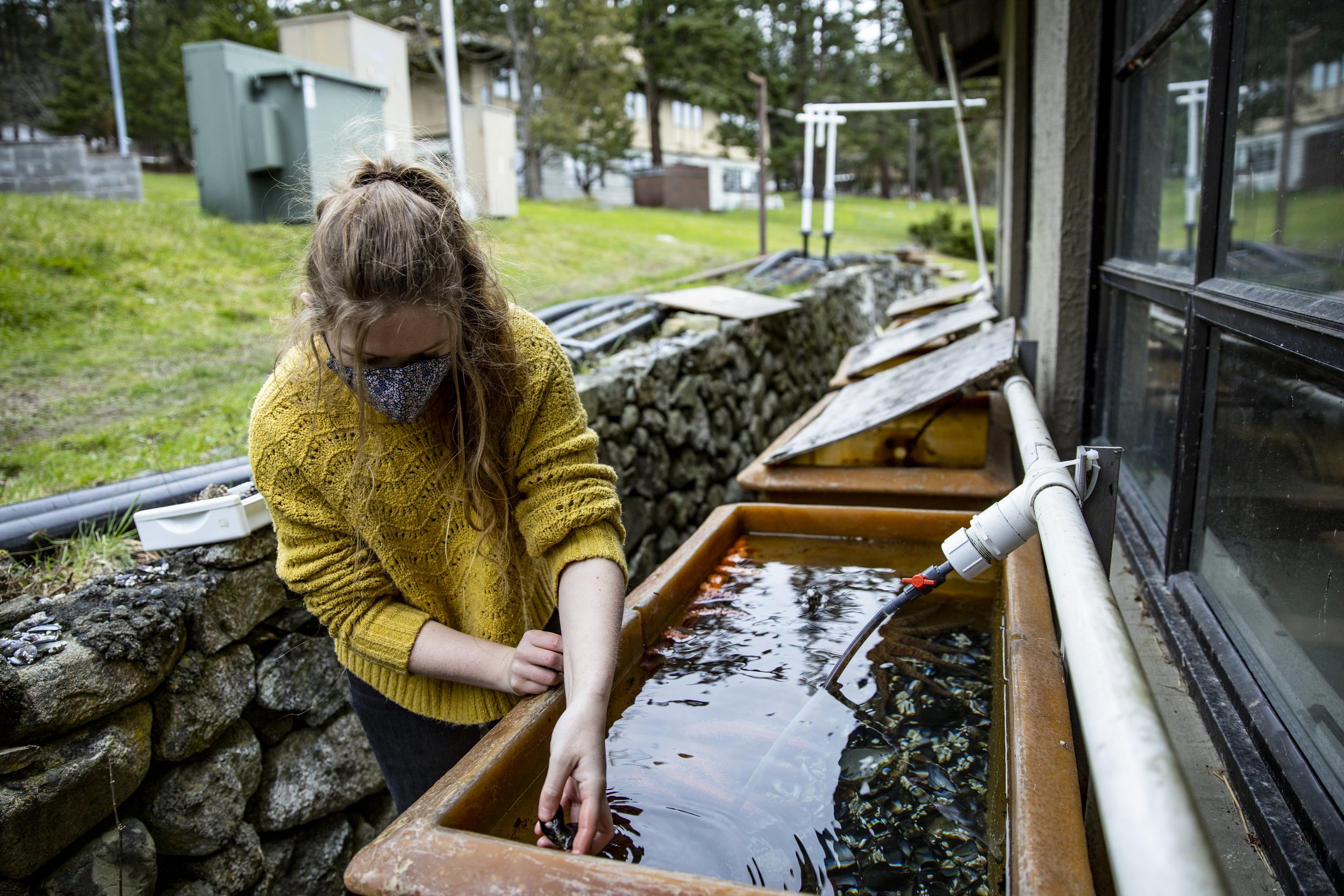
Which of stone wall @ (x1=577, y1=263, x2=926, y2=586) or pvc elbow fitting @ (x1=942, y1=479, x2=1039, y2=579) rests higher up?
pvc elbow fitting @ (x1=942, y1=479, x2=1039, y2=579)

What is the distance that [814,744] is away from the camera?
4.60ft

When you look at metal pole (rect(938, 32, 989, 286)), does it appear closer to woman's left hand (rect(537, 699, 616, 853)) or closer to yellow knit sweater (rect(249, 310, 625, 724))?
yellow knit sweater (rect(249, 310, 625, 724))

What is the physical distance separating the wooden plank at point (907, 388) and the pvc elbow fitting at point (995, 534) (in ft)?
3.21

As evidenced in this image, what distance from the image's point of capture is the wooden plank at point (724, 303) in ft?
20.9

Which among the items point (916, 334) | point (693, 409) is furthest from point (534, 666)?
point (693, 409)

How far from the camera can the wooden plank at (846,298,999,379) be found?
380 centimetres

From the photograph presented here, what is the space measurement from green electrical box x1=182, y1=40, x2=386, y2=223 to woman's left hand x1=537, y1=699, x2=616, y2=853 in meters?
9.18

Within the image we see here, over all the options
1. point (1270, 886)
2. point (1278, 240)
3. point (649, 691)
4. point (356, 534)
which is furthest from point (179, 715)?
point (1278, 240)

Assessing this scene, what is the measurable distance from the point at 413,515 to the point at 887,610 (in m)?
0.85

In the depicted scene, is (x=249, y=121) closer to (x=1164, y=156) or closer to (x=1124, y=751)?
(x=1164, y=156)

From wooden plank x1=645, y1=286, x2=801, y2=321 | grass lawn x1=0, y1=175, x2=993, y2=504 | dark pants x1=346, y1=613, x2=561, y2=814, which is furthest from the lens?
wooden plank x1=645, y1=286, x2=801, y2=321

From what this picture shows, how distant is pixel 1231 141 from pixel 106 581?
262 cm

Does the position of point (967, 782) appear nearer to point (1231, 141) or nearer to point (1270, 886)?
point (1270, 886)

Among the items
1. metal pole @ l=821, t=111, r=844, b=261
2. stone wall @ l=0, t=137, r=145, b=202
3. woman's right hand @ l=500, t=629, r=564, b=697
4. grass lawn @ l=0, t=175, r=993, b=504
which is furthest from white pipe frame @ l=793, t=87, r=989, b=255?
stone wall @ l=0, t=137, r=145, b=202
